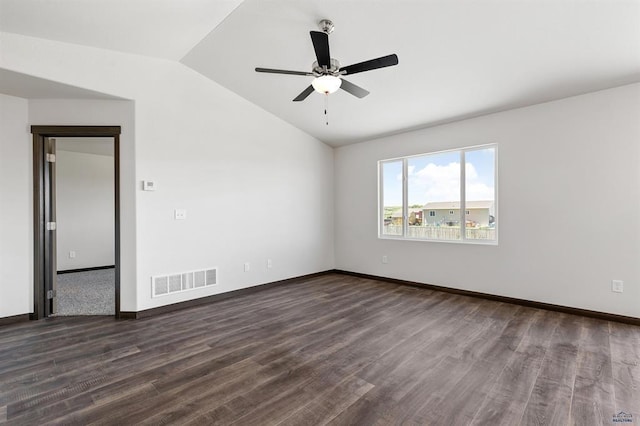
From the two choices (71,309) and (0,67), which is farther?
(71,309)

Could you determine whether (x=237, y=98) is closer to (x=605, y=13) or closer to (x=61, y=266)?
(x=605, y=13)

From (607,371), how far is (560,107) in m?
3.00

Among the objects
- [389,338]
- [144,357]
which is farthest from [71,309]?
[389,338]

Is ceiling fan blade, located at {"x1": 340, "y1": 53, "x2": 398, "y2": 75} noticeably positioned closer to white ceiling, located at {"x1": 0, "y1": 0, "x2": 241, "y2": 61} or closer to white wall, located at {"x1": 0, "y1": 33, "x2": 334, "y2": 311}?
white ceiling, located at {"x1": 0, "y1": 0, "x2": 241, "y2": 61}

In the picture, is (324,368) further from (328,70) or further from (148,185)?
(148,185)

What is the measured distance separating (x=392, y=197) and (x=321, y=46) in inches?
139

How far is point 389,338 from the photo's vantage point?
9.82 ft

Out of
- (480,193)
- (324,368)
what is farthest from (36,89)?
(480,193)

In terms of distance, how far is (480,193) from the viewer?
4.44m

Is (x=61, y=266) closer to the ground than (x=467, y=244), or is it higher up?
closer to the ground

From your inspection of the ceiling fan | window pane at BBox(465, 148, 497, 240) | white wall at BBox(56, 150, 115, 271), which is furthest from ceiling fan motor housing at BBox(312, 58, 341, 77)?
white wall at BBox(56, 150, 115, 271)

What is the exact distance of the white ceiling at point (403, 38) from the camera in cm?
258

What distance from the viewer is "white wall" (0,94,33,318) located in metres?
3.37

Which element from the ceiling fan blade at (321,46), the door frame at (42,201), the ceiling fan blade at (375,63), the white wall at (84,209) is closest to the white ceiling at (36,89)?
the door frame at (42,201)
